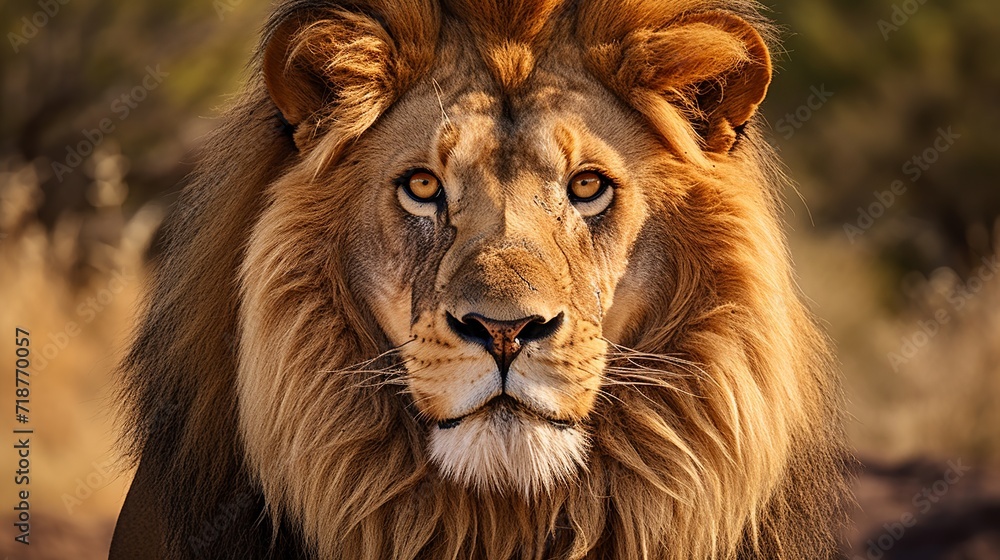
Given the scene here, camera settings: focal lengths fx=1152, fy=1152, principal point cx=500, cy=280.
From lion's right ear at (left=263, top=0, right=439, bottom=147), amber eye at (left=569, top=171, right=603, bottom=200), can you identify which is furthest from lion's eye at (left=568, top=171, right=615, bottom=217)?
lion's right ear at (left=263, top=0, right=439, bottom=147)

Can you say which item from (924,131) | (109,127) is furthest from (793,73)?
(109,127)

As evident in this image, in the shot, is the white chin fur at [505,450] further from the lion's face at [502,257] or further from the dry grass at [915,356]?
the dry grass at [915,356]

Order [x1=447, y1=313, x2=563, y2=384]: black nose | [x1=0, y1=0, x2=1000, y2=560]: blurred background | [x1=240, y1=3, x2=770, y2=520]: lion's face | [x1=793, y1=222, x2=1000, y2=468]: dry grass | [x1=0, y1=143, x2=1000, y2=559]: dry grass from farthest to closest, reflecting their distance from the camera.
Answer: [x1=793, y1=222, x2=1000, y2=468]: dry grass, [x1=0, y1=143, x2=1000, y2=559]: dry grass, [x1=0, y1=0, x2=1000, y2=560]: blurred background, [x1=240, y1=3, x2=770, y2=520]: lion's face, [x1=447, y1=313, x2=563, y2=384]: black nose

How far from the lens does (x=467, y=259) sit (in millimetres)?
2941

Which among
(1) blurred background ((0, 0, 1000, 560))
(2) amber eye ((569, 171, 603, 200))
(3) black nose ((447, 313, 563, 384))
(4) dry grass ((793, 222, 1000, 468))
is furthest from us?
(4) dry grass ((793, 222, 1000, 468))

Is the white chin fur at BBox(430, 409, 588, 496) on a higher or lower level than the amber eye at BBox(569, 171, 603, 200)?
lower

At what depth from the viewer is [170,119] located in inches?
436

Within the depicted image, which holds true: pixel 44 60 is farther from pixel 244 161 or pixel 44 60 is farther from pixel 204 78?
pixel 244 161

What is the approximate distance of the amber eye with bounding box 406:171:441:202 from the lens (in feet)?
10.4

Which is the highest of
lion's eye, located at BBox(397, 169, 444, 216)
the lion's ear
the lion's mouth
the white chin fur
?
the lion's ear

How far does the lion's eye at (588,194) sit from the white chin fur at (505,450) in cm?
62

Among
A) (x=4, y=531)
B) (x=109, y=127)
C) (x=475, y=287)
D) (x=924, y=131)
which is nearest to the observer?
(x=475, y=287)

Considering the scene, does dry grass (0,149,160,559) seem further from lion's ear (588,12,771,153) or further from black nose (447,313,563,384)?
lion's ear (588,12,771,153)

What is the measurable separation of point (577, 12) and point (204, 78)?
8.78 m
